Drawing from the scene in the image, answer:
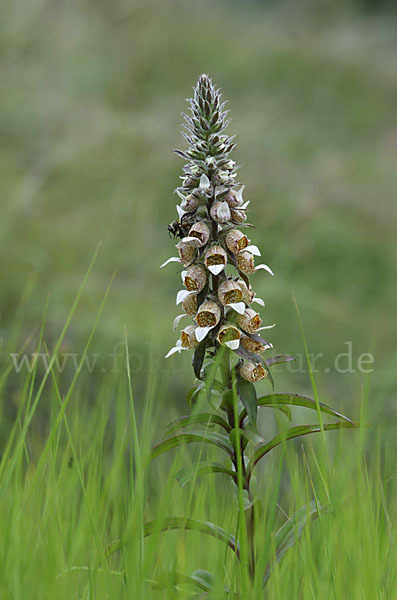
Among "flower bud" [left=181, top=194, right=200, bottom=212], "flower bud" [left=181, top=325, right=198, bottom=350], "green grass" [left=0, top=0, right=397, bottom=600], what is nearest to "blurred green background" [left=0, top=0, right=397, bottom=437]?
"green grass" [left=0, top=0, right=397, bottom=600]

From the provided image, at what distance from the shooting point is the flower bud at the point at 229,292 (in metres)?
1.14

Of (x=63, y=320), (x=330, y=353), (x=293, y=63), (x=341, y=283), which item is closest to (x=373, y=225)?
(x=341, y=283)

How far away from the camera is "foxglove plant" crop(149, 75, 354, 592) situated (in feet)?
3.66

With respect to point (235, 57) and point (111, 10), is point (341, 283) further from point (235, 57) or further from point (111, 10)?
point (111, 10)

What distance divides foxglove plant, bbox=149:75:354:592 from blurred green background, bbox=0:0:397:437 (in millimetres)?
519

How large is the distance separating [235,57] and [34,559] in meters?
7.23

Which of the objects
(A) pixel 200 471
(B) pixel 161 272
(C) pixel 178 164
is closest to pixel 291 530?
(A) pixel 200 471

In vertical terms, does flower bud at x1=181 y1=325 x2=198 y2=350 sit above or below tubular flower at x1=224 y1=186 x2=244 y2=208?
below

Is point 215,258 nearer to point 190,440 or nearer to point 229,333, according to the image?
point 229,333

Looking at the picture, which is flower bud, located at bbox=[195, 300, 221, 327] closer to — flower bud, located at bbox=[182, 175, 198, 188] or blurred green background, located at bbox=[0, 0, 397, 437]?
flower bud, located at bbox=[182, 175, 198, 188]

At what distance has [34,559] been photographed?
1.07m

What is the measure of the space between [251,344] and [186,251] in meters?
0.21

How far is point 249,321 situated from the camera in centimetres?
116

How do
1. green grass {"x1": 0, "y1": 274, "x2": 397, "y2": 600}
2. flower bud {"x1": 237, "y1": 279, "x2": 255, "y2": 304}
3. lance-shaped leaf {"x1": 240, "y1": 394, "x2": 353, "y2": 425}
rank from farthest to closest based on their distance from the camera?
flower bud {"x1": 237, "y1": 279, "x2": 255, "y2": 304} < lance-shaped leaf {"x1": 240, "y1": 394, "x2": 353, "y2": 425} < green grass {"x1": 0, "y1": 274, "x2": 397, "y2": 600}
